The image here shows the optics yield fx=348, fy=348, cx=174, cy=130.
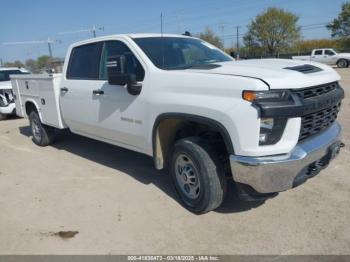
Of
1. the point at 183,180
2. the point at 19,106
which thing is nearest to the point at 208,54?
the point at 183,180

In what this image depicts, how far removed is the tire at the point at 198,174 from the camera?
351cm

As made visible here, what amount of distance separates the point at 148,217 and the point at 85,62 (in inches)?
107

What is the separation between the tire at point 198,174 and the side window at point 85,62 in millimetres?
1990

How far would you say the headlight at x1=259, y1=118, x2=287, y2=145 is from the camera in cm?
304

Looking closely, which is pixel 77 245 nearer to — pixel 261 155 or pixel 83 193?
pixel 83 193

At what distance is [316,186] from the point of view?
4.31 m

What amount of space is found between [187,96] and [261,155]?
960mm

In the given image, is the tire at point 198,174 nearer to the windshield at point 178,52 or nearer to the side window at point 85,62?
the windshield at point 178,52

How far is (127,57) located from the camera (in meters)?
4.40

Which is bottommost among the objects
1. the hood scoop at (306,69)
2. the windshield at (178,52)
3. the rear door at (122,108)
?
the rear door at (122,108)

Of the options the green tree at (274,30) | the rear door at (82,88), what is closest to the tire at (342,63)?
the rear door at (82,88)

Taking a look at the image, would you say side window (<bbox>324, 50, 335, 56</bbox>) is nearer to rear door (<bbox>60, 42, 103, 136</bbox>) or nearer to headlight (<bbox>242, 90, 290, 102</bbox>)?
rear door (<bbox>60, 42, 103, 136</bbox>)

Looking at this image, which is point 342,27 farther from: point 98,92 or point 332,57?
point 98,92

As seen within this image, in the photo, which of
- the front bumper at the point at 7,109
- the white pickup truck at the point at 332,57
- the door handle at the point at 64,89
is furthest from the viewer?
the white pickup truck at the point at 332,57
